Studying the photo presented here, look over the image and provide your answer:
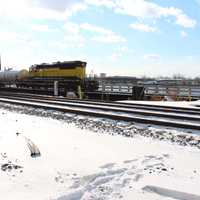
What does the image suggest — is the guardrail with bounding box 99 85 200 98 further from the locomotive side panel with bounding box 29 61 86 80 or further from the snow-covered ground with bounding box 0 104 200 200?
the snow-covered ground with bounding box 0 104 200 200

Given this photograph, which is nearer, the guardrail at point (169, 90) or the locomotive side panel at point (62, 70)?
the guardrail at point (169, 90)

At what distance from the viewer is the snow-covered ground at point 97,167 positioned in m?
5.25

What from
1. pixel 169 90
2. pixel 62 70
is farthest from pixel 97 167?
pixel 62 70

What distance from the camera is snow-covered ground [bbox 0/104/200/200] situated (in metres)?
5.25

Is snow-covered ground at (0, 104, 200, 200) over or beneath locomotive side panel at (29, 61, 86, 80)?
beneath

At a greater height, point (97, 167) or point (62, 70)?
point (62, 70)

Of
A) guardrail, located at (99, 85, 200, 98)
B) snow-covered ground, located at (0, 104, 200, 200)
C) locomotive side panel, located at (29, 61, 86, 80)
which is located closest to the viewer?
snow-covered ground, located at (0, 104, 200, 200)

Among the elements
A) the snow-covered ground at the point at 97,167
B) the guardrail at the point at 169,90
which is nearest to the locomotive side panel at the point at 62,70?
the guardrail at the point at 169,90

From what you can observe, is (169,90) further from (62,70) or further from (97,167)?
(97,167)

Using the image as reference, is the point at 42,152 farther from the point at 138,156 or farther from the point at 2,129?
the point at 2,129

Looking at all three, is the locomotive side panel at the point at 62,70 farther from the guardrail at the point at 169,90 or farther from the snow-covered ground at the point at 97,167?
the snow-covered ground at the point at 97,167

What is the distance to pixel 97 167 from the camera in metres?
6.62

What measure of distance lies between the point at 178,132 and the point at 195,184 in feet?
16.0

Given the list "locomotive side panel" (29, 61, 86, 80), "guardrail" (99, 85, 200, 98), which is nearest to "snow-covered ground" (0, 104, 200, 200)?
"guardrail" (99, 85, 200, 98)
